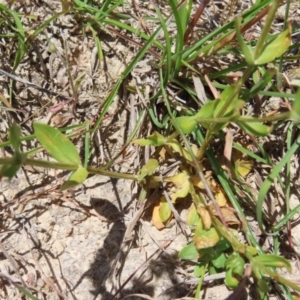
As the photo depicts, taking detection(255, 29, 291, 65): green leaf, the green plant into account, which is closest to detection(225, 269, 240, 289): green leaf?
the green plant

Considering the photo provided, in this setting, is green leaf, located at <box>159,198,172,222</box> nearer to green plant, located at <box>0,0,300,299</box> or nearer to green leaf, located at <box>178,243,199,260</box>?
green plant, located at <box>0,0,300,299</box>

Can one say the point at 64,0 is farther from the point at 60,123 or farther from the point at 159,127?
the point at 159,127

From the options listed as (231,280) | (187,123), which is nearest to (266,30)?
(187,123)

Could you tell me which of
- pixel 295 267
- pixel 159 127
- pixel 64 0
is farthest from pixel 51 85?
pixel 295 267

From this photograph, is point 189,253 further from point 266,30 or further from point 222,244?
point 266,30

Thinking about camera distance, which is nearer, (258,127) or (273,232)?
(258,127)

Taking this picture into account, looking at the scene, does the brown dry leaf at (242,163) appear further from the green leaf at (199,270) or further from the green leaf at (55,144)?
the green leaf at (55,144)
